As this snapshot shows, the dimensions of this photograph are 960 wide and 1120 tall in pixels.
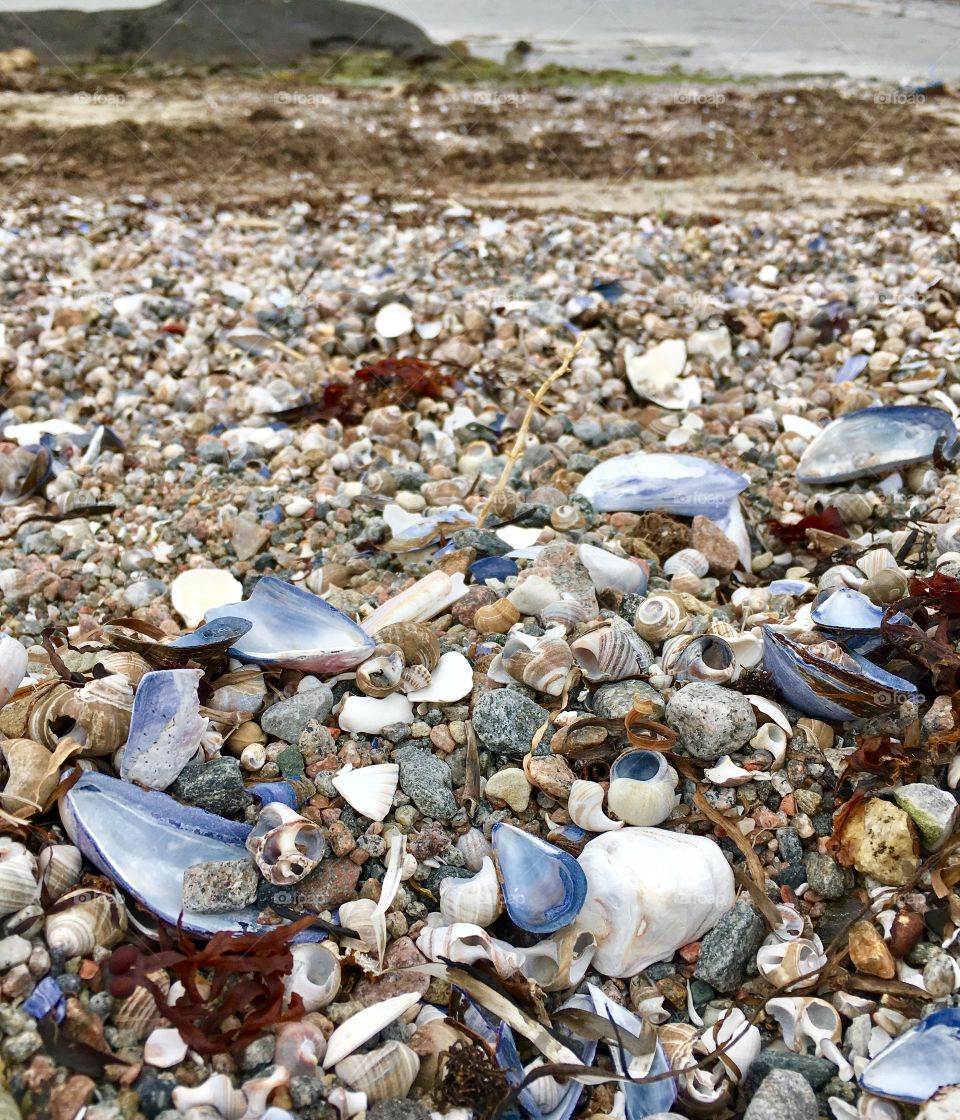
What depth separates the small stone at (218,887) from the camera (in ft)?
5.43

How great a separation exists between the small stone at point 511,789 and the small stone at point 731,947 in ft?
1.54

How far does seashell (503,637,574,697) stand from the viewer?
6.97 ft

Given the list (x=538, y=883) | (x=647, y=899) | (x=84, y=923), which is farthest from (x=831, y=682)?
(x=84, y=923)

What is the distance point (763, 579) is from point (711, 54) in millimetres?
18981

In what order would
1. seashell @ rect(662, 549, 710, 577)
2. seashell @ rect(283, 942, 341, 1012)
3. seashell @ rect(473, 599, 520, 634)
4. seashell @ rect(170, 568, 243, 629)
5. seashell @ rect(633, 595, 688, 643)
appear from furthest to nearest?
1. seashell @ rect(170, 568, 243, 629)
2. seashell @ rect(662, 549, 710, 577)
3. seashell @ rect(473, 599, 520, 634)
4. seashell @ rect(633, 595, 688, 643)
5. seashell @ rect(283, 942, 341, 1012)

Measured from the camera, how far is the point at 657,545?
2959 mm

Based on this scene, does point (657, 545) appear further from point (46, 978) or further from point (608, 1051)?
point (46, 978)

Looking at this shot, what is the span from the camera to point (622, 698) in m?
2.07

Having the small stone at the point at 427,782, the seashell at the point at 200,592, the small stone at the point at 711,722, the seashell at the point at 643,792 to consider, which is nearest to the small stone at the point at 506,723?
the small stone at the point at 427,782

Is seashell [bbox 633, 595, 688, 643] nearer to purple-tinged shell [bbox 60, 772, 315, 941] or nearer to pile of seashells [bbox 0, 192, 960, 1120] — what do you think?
pile of seashells [bbox 0, 192, 960, 1120]

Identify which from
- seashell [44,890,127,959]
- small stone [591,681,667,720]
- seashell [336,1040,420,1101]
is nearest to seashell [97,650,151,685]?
seashell [44,890,127,959]

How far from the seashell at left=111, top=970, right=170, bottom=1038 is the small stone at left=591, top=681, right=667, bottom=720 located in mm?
1101

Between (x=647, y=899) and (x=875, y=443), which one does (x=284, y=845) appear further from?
(x=875, y=443)

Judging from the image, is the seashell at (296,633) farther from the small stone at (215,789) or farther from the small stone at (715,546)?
the small stone at (715,546)
